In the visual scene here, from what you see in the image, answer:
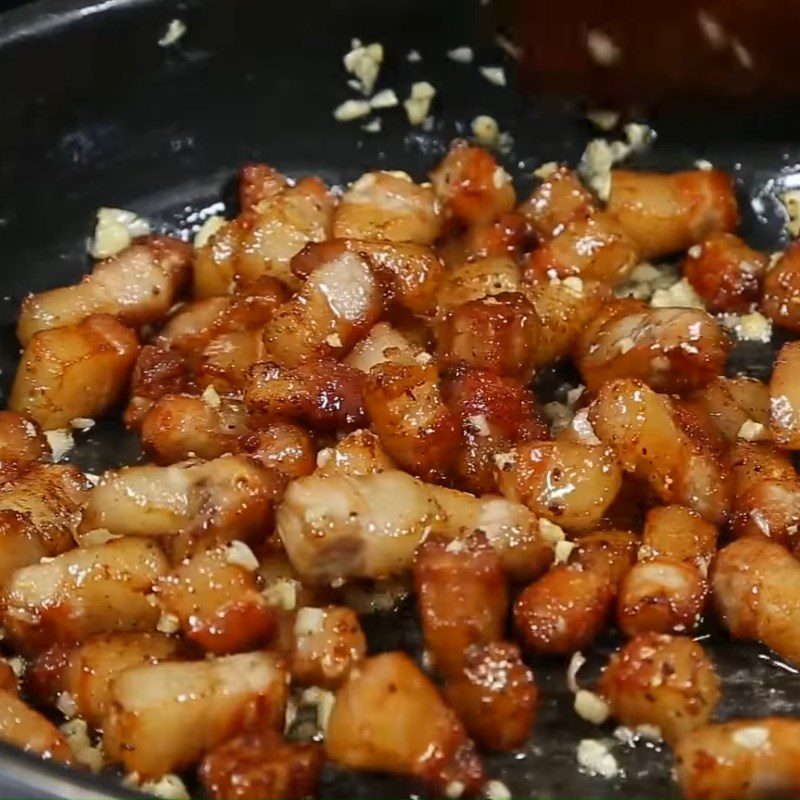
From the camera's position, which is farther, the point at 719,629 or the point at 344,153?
the point at 344,153

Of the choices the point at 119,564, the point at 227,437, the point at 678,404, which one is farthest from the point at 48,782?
the point at 678,404

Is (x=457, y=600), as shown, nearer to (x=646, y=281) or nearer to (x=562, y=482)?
(x=562, y=482)

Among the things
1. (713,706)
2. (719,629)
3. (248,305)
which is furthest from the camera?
(248,305)

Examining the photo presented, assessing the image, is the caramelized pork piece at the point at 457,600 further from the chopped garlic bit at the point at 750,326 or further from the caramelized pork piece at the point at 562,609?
the chopped garlic bit at the point at 750,326

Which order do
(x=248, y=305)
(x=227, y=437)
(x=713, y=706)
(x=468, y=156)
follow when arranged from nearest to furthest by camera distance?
(x=713, y=706) → (x=227, y=437) → (x=248, y=305) → (x=468, y=156)

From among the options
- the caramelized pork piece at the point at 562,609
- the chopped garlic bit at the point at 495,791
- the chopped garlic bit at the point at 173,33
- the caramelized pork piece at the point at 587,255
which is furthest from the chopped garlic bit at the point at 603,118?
the chopped garlic bit at the point at 495,791

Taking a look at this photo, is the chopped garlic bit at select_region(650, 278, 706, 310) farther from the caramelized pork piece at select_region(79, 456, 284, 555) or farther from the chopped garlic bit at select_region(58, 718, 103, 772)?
the chopped garlic bit at select_region(58, 718, 103, 772)

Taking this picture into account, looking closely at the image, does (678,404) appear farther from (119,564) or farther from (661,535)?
(119,564)
